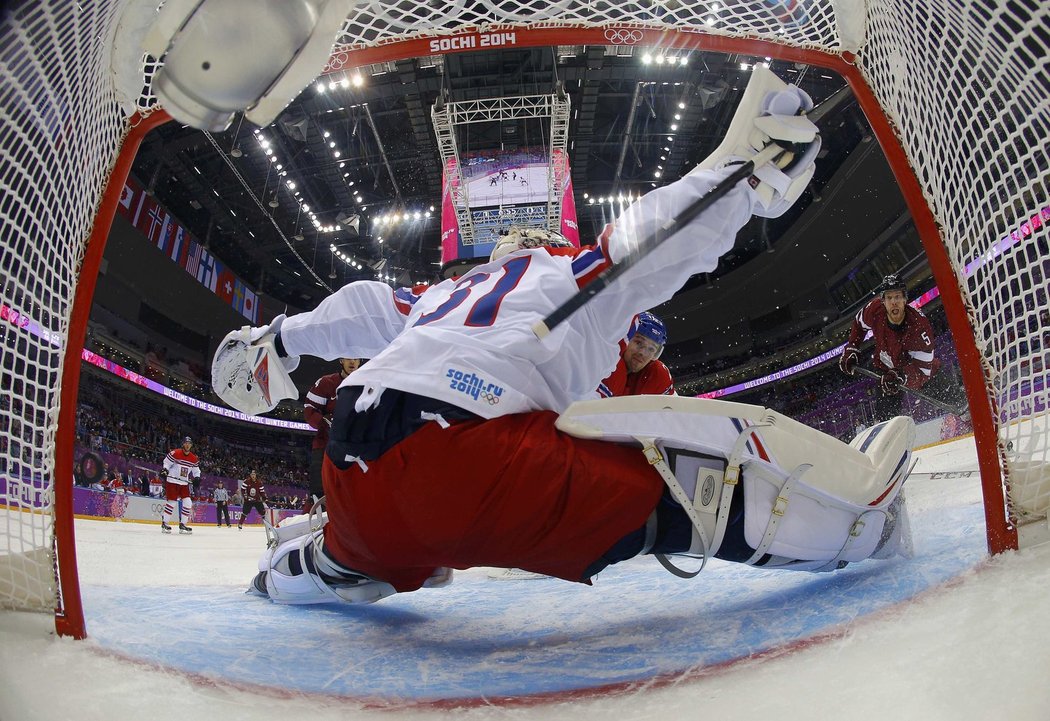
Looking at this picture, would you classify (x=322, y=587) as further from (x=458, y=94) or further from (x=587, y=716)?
(x=458, y=94)

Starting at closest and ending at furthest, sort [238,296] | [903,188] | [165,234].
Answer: [903,188]
[165,234]
[238,296]

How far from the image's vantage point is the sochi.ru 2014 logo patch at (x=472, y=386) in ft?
3.72

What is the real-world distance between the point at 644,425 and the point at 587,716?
480mm

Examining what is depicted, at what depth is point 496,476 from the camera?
A: 1.08 meters

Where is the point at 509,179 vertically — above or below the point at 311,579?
above

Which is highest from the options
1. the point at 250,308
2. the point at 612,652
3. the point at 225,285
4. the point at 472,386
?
the point at 225,285

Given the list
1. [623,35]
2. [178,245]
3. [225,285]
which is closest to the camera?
[623,35]

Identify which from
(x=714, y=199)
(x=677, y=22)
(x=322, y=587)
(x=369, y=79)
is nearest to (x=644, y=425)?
(x=714, y=199)

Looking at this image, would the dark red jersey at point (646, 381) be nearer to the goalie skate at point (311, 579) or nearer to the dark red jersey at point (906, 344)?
the goalie skate at point (311, 579)

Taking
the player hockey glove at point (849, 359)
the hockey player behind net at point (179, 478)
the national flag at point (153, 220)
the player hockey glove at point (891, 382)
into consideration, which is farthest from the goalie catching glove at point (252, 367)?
the national flag at point (153, 220)

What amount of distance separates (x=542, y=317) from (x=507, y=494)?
362mm

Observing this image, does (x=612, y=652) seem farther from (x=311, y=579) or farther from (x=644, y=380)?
(x=644, y=380)

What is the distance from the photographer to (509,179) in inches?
338

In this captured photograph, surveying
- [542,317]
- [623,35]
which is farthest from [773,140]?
[623,35]
